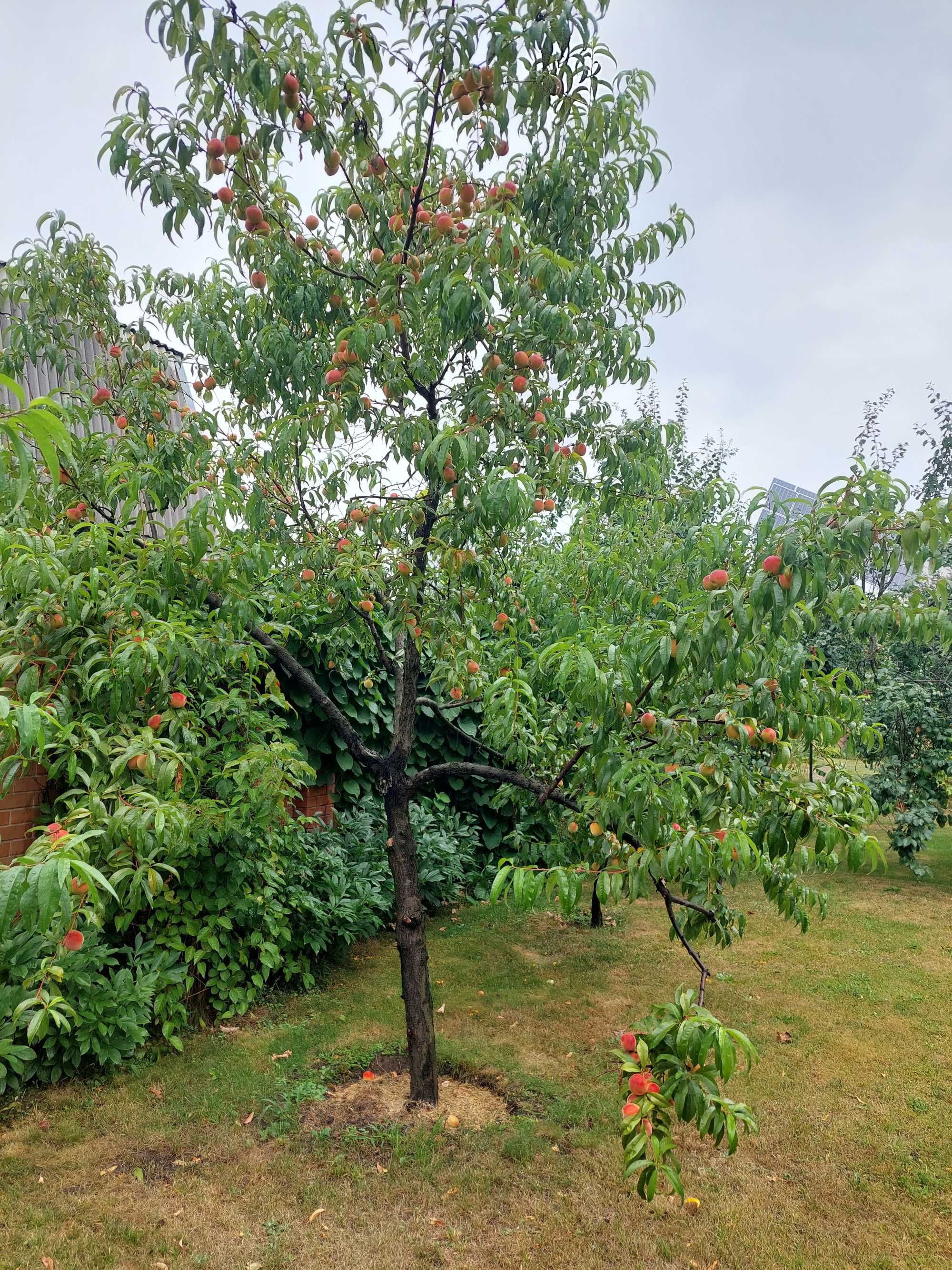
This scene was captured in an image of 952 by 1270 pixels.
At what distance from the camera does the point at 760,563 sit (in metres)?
2.07

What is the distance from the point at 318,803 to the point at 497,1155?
123 inches

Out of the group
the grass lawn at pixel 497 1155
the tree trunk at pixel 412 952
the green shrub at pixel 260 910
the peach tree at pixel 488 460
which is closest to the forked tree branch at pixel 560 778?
the peach tree at pixel 488 460

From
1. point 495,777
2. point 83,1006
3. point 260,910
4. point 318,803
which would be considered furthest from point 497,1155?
point 318,803

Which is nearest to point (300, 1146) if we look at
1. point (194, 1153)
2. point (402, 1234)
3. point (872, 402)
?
point (194, 1153)

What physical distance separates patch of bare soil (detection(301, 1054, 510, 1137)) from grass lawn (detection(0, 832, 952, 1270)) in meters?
0.09

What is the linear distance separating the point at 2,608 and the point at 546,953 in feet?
14.4

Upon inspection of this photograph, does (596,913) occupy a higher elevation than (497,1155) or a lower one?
higher

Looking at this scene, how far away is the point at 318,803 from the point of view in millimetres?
5789

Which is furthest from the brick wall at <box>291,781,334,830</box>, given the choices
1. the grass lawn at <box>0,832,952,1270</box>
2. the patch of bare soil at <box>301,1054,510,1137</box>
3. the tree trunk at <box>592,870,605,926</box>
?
the tree trunk at <box>592,870,605,926</box>

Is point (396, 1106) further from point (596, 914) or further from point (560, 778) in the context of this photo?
point (596, 914)

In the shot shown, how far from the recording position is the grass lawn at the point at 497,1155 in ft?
8.48

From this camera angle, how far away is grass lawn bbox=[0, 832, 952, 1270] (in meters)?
2.59

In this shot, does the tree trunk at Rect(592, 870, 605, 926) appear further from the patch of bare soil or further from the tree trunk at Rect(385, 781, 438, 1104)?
the tree trunk at Rect(385, 781, 438, 1104)

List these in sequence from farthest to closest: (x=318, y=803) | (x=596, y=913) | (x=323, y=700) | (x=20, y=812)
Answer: (x=596, y=913) < (x=318, y=803) < (x=20, y=812) < (x=323, y=700)
